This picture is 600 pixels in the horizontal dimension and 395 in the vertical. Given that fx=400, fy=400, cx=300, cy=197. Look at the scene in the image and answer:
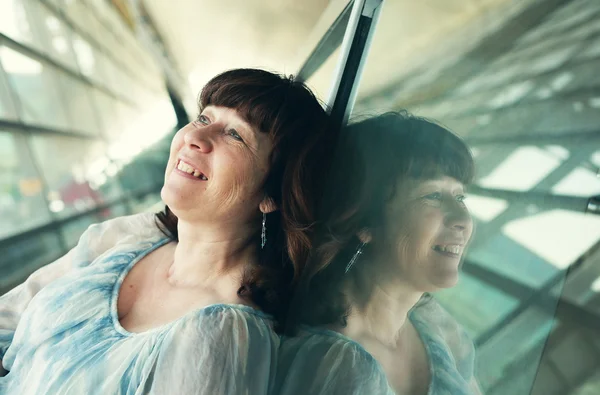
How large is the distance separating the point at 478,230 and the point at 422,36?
0.41 metres

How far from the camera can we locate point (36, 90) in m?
1.56

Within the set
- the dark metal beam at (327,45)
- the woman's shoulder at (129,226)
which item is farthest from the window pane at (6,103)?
the dark metal beam at (327,45)

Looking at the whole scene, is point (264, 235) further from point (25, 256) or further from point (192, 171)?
point (25, 256)

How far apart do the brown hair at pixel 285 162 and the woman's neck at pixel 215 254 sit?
50mm

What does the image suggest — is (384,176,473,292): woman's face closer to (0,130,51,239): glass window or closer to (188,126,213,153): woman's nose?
(188,126,213,153): woman's nose

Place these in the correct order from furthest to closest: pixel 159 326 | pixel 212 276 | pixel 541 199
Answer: pixel 212 276, pixel 159 326, pixel 541 199

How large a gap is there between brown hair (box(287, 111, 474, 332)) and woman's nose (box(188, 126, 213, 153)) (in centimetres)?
28

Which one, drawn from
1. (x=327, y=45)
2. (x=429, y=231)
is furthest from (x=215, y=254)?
(x=327, y=45)

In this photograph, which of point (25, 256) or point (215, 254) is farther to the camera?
point (25, 256)

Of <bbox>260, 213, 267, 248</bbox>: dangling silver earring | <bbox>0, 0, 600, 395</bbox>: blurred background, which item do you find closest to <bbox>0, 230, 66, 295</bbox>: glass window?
<bbox>0, 0, 600, 395</bbox>: blurred background

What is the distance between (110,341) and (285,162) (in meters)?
0.55

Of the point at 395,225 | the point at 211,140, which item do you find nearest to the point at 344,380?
the point at 395,225

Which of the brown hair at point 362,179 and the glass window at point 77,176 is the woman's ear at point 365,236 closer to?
the brown hair at point 362,179

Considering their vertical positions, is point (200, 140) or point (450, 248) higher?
point (200, 140)
